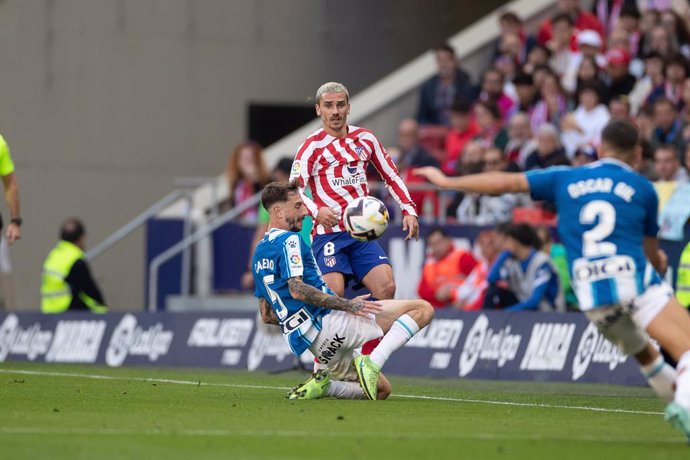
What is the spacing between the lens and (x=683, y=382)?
8.92m

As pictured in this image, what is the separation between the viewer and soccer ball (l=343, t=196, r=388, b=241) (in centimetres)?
1209

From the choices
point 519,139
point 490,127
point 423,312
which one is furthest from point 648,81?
point 423,312

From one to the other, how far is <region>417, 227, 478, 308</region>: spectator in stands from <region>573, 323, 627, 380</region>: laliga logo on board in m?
3.14

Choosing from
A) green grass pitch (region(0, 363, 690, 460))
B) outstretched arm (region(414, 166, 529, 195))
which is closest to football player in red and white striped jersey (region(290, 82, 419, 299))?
green grass pitch (region(0, 363, 690, 460))

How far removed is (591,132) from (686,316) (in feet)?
33.6

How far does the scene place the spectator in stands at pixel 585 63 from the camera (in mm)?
20094

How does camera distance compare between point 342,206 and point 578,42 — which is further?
point 578,42

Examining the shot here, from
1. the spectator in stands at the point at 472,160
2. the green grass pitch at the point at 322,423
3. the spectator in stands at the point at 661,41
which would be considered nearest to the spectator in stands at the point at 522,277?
the spectator in stands at the point at 472,160

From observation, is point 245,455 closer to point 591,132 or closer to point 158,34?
point 591,132

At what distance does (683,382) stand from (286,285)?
152 inches

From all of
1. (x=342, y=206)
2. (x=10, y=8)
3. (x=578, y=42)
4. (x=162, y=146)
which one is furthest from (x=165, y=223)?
(x=342, y=206)

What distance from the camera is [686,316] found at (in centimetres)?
941

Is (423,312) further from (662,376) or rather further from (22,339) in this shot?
(22,339)

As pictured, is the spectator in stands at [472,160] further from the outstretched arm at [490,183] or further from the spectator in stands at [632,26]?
the outstretched arm at [490,183]
